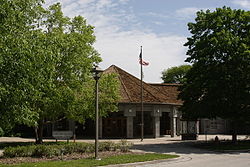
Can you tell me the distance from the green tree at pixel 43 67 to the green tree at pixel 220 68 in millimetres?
7153

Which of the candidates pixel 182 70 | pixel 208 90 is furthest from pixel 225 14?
pixel 182 70

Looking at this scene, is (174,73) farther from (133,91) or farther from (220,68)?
(220,68)

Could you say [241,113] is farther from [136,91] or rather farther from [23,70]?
[23,70]

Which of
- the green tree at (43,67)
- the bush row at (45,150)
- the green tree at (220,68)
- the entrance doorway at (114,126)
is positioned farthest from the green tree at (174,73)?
A: the bush row at (45,150)

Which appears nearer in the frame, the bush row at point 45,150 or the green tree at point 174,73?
the bush row at point 45,150

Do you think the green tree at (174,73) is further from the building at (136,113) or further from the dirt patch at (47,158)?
the dirt patch at (47,158)

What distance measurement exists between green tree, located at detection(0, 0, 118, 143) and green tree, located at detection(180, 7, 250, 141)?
7.15m

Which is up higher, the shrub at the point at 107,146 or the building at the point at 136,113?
the building at the point at 136,113

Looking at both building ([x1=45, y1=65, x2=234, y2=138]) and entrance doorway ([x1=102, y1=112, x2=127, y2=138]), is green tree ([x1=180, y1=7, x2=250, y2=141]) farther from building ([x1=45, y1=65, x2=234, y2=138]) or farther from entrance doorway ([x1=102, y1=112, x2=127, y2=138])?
entrance doorway ([x1=102, y1=112, x2=127, y2=138])

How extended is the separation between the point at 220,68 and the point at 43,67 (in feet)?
52.7

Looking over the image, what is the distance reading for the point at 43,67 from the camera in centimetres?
1429

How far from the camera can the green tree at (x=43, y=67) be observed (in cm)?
1292

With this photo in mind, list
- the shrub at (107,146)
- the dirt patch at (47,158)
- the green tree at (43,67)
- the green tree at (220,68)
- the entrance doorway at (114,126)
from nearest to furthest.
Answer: the green tree at (43,67) → the dirt patch at (47,158) → the shrub at (107,146) → the green tree at (220,68) → the entrance doorway at (114,126)

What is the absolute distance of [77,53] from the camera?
21.6 meters
